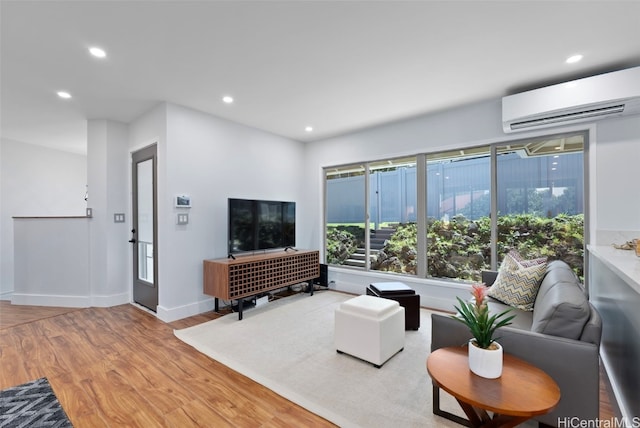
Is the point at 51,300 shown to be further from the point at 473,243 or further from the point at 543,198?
the point at 543,198

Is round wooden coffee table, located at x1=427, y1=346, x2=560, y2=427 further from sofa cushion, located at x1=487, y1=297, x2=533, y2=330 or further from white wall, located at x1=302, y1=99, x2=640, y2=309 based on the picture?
white wall, located at x1=302, y1=99, x2=640, y2=309

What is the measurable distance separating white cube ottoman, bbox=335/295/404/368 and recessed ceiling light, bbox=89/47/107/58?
3.04 m

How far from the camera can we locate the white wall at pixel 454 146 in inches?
108

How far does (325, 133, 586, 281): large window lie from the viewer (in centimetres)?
317

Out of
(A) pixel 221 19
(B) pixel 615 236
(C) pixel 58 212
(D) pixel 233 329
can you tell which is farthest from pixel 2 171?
(B) pixel 615 236

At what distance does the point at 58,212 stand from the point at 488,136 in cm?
763

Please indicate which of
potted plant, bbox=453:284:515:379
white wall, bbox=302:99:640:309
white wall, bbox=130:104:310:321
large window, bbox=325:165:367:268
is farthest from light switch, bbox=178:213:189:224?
potted plant, bbox=453:284:515:379

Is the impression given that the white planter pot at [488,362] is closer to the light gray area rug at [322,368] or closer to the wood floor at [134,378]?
the light gray area rug at [322,368]

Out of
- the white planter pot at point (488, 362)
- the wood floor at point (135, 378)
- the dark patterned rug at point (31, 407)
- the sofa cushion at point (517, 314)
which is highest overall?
the white planter pot at point (488, 362)

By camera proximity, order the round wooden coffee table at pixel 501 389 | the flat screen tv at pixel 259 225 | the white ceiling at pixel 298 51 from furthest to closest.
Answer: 1. the flat screen tv at pixel 259 225
2. the white ceiling at pixel 298 51
3. the round wooden coffee table at pixel 501 389

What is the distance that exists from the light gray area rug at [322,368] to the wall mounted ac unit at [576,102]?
8.28 feet

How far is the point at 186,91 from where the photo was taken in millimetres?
3131

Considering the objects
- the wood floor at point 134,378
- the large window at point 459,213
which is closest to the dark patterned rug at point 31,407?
the wood floor at point 134,378

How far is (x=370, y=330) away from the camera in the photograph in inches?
92.1
